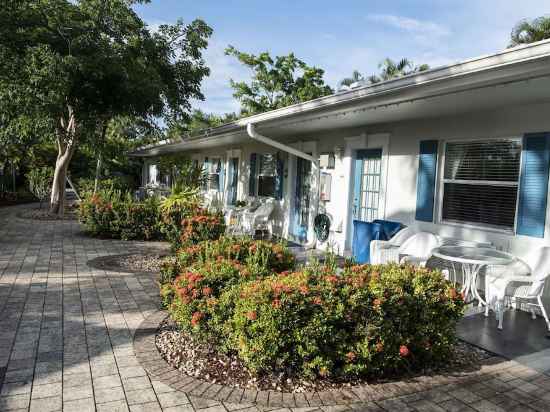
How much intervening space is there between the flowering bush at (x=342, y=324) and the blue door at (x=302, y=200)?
6008mm

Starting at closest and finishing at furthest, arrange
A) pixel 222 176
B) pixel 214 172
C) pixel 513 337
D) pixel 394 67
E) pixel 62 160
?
pixel 513 337
pixel 62 160
pixel 222 176
pixel 214 172
pixel 394 67

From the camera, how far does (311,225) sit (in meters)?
8.69

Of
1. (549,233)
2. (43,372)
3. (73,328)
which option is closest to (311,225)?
(549,233)

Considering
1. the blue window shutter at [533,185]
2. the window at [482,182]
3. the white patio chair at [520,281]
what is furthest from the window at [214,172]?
the white patio chair at [520,281]

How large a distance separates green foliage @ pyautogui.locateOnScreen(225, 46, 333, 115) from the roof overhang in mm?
16914

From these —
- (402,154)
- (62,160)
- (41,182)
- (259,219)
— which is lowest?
(259,219)

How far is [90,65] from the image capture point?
28.8 ft

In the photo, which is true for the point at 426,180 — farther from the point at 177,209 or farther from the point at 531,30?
the point at 531,30

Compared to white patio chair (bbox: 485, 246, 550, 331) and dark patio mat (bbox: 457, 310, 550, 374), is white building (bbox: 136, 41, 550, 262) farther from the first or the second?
dark patio mat (bbox: 457, 310, 550, 374)

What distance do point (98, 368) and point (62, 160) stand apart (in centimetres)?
1107

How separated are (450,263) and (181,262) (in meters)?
3.51

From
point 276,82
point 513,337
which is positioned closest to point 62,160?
point 513,337

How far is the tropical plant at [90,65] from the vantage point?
834 cm

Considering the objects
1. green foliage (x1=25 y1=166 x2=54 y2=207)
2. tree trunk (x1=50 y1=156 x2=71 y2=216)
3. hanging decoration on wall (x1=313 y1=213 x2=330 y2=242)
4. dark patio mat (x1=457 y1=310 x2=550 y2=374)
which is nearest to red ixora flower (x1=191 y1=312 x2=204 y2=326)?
dark patio mat (x1=457 y1=310 x2=550 y2=374)
